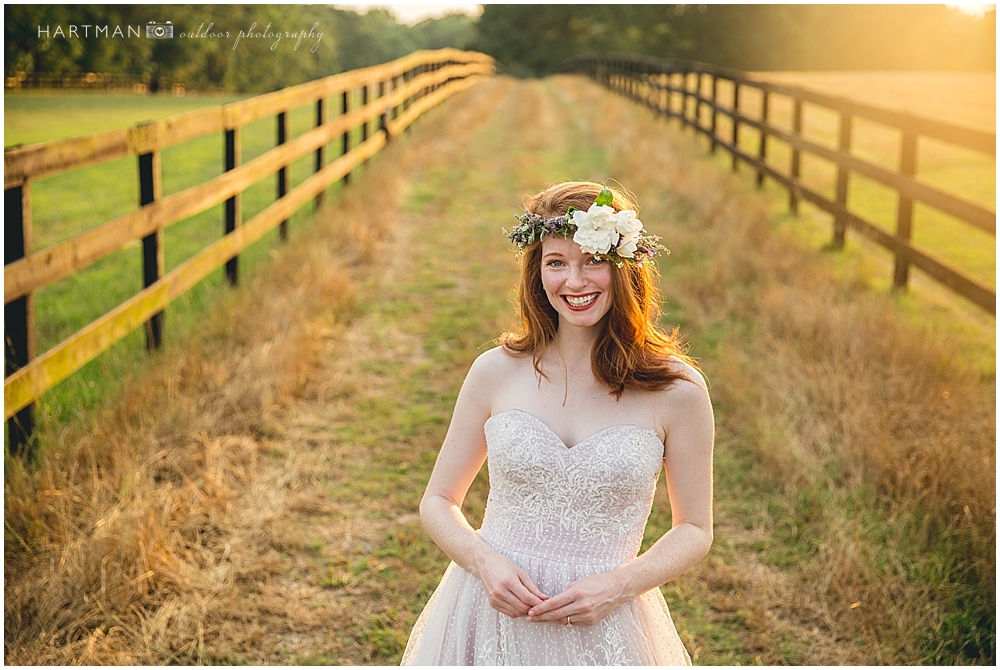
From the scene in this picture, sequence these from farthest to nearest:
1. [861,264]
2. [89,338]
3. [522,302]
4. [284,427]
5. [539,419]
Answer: [861,264] < [284,427] < [89,338] < [522,302] < [539,419]

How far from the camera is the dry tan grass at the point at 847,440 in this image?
125 inches

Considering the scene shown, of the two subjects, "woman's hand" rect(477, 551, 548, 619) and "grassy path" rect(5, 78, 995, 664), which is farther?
"grassy path" rect(5, 78, 995, 664)

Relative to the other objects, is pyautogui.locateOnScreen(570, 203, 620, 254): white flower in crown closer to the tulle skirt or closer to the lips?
the lips

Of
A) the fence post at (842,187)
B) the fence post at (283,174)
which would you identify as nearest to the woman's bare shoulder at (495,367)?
the fence post at (283,174)

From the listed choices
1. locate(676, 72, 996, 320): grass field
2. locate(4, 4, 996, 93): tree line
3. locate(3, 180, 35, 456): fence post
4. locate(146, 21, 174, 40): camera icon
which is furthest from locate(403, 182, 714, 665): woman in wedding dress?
locate(4, 4, 996, 93): tree line

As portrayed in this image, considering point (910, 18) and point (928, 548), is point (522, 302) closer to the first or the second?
point (928, 548)

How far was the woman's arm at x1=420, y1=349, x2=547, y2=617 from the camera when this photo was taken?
2.17 metres

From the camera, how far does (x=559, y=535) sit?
218cm

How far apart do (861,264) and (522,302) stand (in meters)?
4.99

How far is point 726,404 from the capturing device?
4.71 m

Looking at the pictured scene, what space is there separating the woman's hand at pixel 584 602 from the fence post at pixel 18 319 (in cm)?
248

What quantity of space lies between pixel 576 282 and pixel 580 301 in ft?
0.15

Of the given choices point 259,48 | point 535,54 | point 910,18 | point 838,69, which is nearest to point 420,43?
point 535,54

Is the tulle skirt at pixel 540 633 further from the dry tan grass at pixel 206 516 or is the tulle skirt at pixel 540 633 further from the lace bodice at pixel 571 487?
the dry tan grass at pixel 206 516
